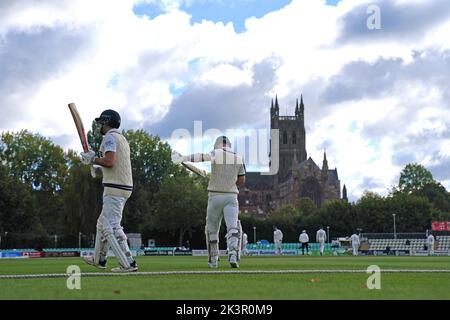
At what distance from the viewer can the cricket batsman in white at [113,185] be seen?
12289 millimetres

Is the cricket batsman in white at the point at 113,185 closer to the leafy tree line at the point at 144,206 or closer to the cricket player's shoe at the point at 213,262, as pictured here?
the cricket player's shoe at the point at 213,262

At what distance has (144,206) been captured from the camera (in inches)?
3880

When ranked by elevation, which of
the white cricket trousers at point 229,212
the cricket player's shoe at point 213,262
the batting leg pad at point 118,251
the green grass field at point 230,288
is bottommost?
the green grass field at point 230,288

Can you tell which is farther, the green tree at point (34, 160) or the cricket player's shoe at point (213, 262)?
the green tree at point (34, 160)

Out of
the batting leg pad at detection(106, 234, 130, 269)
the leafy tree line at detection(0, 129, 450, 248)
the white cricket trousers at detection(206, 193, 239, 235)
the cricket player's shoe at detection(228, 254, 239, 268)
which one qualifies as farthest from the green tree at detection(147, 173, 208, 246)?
the batting leg pad at detection(106, 234, 130, 269)

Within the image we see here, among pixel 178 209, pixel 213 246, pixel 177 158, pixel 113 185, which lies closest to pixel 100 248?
pixel 113 185

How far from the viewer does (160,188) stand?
10000 centimetres

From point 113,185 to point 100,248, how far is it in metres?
1.22

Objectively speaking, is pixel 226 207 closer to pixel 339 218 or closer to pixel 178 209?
pixel 178 209

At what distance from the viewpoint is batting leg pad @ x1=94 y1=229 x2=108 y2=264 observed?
12.9 m

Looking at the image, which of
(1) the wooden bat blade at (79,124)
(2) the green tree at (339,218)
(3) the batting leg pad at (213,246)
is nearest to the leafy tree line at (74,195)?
(2) the green tree at (339,218)
